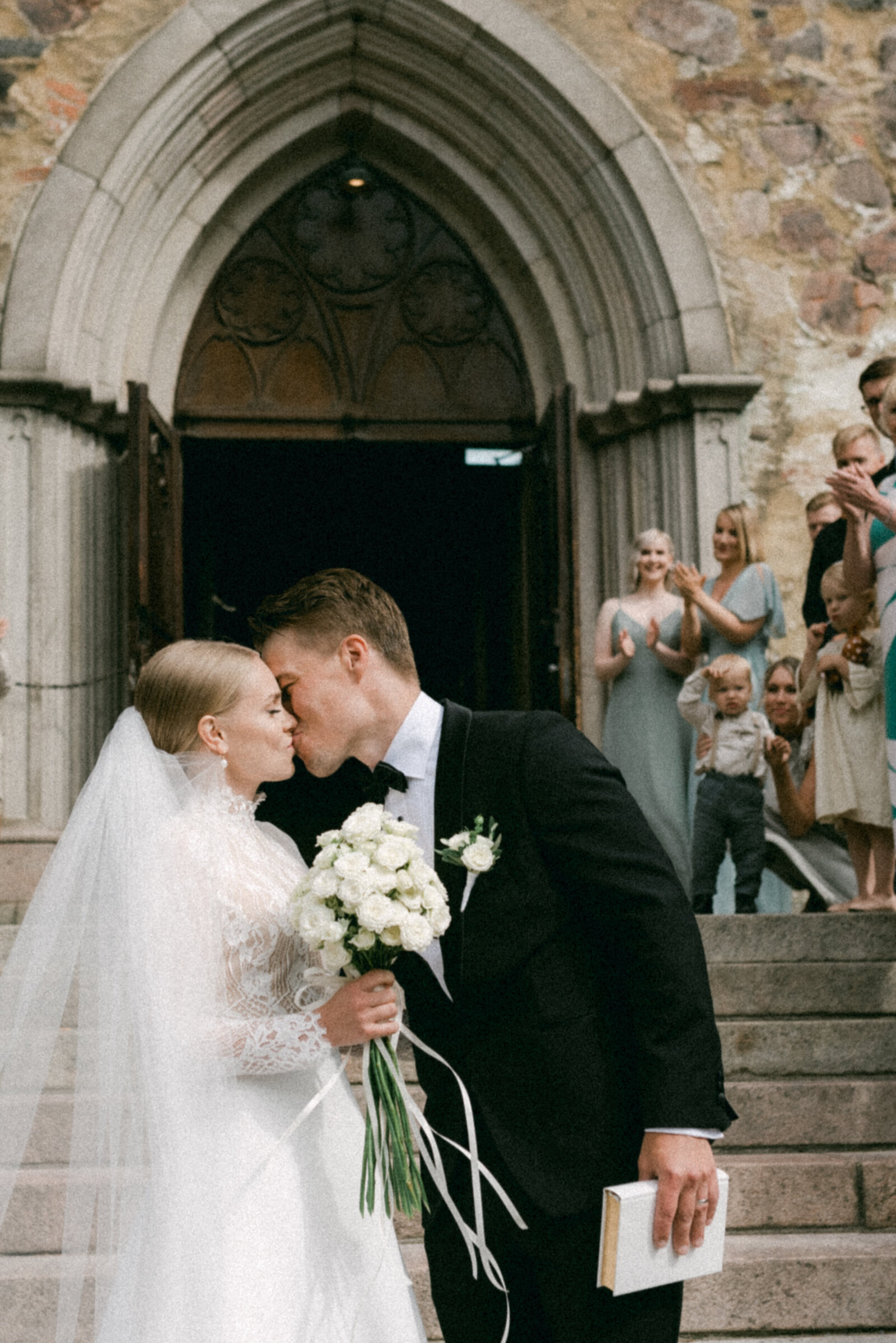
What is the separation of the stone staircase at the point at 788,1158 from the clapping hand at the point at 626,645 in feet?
5.77

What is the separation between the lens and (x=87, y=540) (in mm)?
7230

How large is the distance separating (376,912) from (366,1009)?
262 mm

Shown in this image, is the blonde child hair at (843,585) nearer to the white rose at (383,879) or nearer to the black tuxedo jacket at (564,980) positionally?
the black tuxedo jacket at (564,980)

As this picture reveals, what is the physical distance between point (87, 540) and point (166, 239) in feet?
6.32

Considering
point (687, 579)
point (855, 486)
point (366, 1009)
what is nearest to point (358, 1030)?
point (366, 1009)

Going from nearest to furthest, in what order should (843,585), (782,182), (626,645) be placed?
(843,585) → (626,645) → (782,182)

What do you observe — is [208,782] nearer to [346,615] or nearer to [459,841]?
[346,615]

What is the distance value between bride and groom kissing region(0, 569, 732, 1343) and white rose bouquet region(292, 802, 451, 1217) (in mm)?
101

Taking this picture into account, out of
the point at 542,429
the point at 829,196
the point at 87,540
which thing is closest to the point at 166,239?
the point at 87,540

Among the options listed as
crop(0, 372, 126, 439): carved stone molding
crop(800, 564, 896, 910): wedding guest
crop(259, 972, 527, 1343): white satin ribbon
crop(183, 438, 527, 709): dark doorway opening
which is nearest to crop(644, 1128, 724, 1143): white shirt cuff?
crop(259, 972, 527, 1343): white satin ribbon

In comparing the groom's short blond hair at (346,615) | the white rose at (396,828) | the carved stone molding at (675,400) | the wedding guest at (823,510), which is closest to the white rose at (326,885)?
the white rose at (396,828)

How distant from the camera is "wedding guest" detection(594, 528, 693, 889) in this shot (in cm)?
619

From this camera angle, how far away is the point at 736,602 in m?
5.87

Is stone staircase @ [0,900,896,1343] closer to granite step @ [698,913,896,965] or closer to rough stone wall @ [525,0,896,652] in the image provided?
granite step @ [698,913,896,965]
